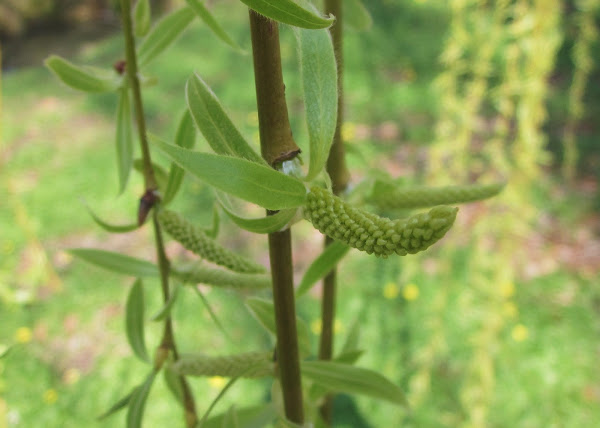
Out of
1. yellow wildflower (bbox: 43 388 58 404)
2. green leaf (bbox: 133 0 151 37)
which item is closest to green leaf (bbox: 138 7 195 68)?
green leaf (bbox: 133 0 151 37)

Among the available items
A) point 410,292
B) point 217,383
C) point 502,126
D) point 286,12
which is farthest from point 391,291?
point 286,12

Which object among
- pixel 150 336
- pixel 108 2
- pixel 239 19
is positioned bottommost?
pixel 150 336

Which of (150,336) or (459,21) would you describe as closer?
(459,21)

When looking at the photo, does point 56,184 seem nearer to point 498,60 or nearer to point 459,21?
point 459,21

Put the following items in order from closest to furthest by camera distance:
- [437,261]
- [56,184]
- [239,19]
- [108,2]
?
[437,261]
[56,184]
[239,19]
[108,2]

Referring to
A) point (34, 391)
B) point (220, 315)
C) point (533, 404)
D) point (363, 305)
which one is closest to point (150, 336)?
point (220, 315)

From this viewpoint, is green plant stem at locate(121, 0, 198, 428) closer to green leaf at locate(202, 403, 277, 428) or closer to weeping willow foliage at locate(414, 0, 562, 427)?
green leaf at locate(202, 403, 277, 428)

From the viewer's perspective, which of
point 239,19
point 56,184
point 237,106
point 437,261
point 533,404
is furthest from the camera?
point 239,19

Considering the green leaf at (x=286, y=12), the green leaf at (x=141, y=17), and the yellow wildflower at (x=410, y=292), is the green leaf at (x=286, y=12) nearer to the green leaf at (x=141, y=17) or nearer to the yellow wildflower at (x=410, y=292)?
the green leaf at (x=141, y=17)
